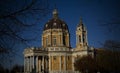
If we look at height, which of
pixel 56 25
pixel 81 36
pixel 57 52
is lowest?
pixel 57 52

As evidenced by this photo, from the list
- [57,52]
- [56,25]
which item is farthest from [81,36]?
[56,25]

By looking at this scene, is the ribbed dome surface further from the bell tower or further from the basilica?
the bell tower

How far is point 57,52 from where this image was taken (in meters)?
77.9

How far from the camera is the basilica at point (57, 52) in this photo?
7556 centimetres

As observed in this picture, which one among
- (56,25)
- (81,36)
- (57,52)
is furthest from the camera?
(56,25)

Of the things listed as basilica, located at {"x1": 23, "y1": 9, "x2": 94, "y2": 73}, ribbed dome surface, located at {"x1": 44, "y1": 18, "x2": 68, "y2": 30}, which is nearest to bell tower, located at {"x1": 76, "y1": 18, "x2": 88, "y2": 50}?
basilica, located at {"x1": 23, "y1": 9, "x2": 94, "y2": 73}

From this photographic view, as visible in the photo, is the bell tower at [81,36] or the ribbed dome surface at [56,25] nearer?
the bell tower at [81,36]

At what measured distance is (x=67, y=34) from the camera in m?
83.1

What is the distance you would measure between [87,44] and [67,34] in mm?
7781

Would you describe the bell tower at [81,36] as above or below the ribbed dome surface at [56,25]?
below

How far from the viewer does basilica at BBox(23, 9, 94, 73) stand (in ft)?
248

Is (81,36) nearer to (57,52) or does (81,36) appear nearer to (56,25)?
(57,52)

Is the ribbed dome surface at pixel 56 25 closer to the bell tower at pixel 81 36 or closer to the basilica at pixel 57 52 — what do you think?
the basilica at pixel 57 52

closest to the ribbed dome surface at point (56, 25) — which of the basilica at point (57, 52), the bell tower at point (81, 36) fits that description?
the basilica at point (57, 52)
